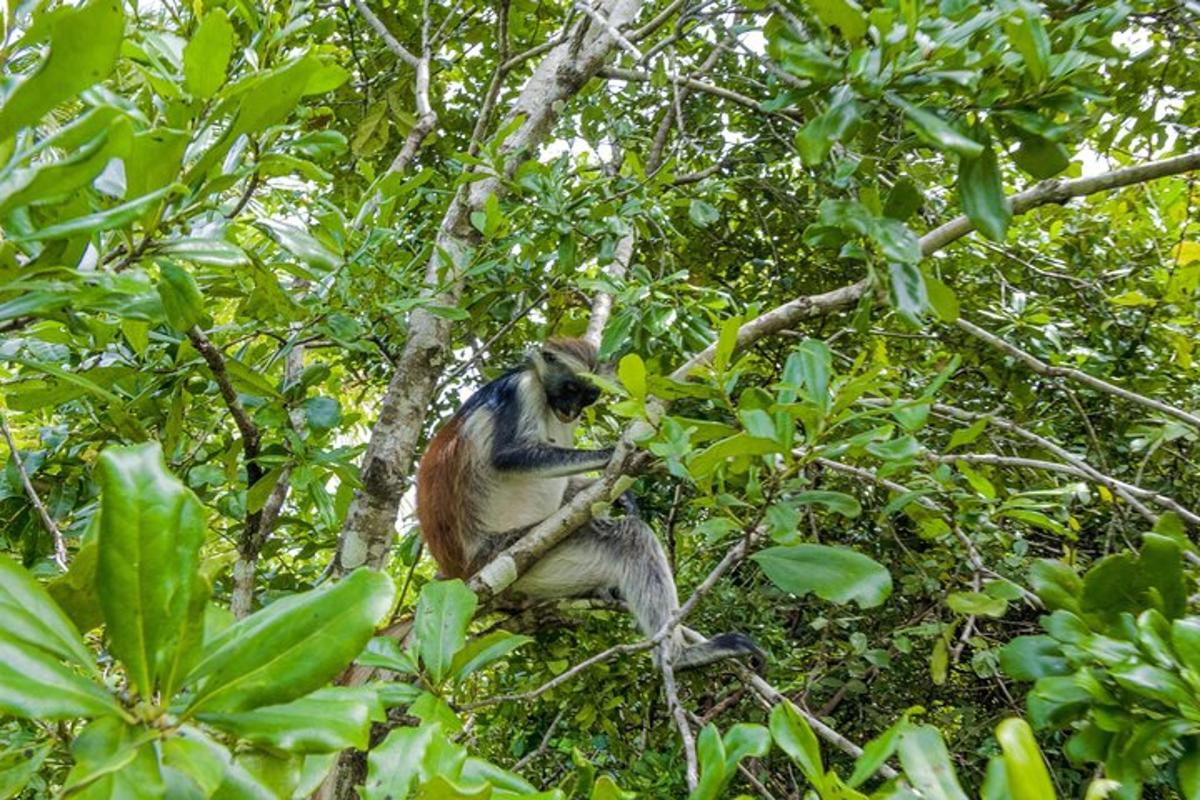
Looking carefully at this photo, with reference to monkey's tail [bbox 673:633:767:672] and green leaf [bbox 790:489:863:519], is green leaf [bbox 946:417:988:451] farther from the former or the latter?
monkey's tail [bbox 673:633:767:672]

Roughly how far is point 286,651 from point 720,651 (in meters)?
2.76

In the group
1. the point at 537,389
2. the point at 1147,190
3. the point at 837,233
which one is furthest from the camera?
the point at 537,389

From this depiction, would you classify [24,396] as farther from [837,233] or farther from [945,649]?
[945,649]

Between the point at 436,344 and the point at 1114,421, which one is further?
the point at 1114,421

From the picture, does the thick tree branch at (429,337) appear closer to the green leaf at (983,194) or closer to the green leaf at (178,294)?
the green leaf at (178,294)

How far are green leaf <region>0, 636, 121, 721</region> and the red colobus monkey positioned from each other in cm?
293

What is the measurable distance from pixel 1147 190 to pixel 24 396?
424 centimetres

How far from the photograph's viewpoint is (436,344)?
9.79 feet

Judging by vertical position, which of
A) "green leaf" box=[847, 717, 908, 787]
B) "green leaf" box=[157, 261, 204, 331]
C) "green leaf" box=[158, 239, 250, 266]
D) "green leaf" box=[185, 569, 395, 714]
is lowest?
"green leaf" box=[847, 717, 908, 787]

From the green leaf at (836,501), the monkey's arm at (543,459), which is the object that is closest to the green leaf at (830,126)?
the green leaf at (836,501)

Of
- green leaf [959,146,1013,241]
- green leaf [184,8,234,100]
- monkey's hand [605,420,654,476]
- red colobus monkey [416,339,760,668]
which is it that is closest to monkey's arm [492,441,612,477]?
red colobus monkey [416,339,760,668]

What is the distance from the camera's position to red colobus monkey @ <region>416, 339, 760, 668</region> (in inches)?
154

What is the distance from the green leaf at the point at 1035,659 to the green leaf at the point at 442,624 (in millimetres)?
973

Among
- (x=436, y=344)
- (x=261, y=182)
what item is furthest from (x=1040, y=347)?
(x=261, y=182)
